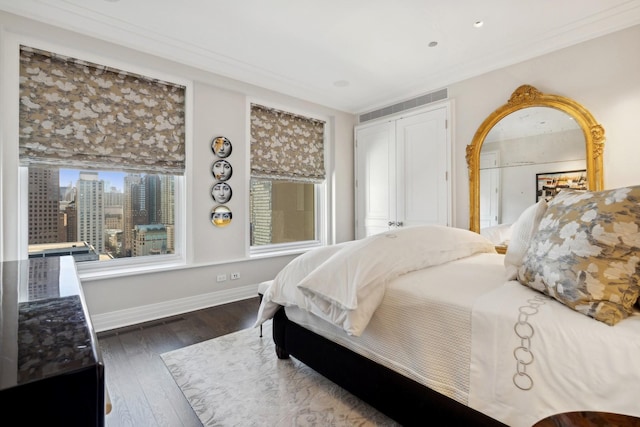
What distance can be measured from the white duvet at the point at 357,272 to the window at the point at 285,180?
2260 mm

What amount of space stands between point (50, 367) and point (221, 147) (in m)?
3.40

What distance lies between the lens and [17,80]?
2.46m

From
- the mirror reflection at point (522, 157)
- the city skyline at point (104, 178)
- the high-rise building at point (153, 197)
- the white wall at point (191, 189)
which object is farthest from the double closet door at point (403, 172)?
the city skyline at point (104, 178)

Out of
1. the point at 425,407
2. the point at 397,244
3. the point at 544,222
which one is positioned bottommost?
the point at 425,407

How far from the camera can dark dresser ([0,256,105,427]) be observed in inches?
15.3

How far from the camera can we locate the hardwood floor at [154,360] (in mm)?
1665

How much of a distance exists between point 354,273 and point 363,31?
2.40 m

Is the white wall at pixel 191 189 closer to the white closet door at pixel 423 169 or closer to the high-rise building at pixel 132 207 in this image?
the high-rise building at pixel 132 207

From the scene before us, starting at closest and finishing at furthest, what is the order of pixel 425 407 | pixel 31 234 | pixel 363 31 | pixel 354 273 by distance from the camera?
1. pixel 425 407
2. pixel 354 273
3. pixel 31 234
4. pixel 363 31

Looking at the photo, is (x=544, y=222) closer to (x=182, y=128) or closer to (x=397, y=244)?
(x=397, y=244)

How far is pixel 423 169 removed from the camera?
4.05 m

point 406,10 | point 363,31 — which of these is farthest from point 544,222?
point 363,31

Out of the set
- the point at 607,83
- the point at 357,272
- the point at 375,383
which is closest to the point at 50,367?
the point at 357,272

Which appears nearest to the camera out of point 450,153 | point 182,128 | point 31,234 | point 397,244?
point 397,244
